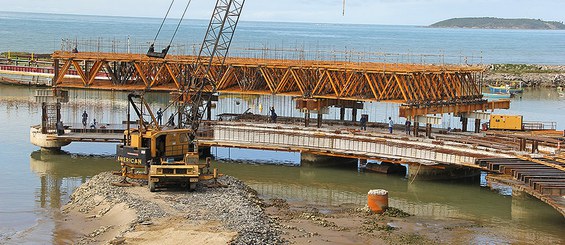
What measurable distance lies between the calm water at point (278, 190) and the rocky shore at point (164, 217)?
1598mm

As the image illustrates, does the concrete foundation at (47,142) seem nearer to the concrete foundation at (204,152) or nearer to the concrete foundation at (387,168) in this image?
the concrete foundation at (204,152)

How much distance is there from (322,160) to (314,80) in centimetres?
742

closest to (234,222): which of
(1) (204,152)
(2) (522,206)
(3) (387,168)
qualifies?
(2) (522,206)

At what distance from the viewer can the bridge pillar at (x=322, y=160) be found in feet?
226

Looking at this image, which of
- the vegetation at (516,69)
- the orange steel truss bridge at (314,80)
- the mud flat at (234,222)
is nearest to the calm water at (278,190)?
the mud flat at (234,222)

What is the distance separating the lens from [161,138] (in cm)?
5616

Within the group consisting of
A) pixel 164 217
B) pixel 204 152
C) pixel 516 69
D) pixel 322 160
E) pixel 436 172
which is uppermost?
pixel 516 69

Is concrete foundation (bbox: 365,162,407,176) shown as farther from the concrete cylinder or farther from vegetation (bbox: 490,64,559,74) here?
vegetation (bbox: 490,64,559,74)

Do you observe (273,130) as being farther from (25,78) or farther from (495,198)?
(25,78)

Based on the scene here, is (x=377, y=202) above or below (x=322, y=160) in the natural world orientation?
below

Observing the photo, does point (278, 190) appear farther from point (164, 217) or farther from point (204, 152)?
point (164, 217)

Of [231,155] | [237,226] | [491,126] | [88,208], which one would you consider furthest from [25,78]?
[237,226]

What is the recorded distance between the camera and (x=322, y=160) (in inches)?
2719

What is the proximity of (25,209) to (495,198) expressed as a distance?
27321mm
